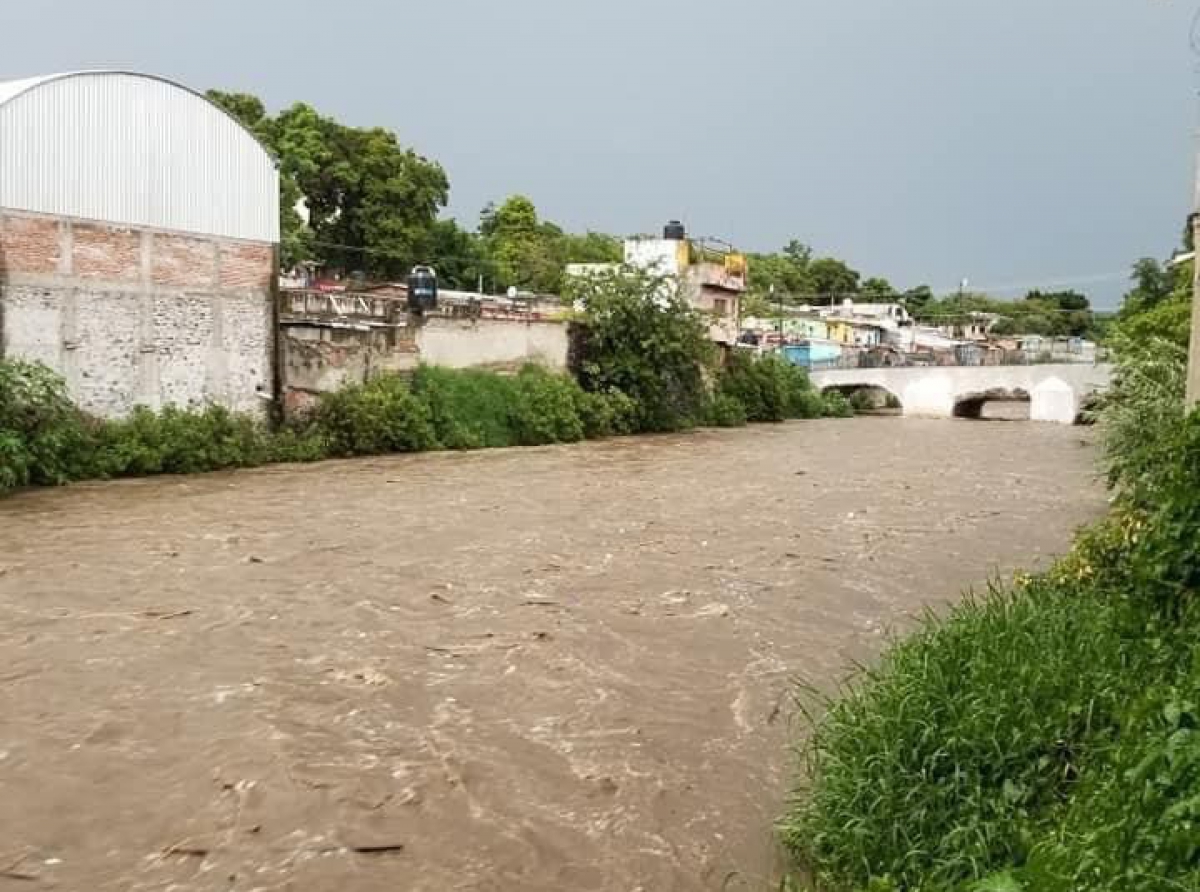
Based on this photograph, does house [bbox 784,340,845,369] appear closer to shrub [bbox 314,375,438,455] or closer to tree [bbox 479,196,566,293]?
tree [bbox 479,196,566,293]

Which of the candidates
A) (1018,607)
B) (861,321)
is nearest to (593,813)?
(1018,607)

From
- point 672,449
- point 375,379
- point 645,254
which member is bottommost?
point 672,449

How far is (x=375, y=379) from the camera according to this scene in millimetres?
19656

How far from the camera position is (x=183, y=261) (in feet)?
53.8

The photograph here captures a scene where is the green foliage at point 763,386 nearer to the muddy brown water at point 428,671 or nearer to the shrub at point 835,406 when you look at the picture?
the shrub at point 835,406

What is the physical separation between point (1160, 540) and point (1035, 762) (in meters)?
0.99

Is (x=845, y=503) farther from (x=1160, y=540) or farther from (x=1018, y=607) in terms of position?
(x=1160, y=540)

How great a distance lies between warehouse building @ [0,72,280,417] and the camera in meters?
14.4

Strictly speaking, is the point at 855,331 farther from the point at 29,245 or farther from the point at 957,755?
the point at 957,755

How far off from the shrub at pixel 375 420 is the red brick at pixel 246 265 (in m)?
2.40

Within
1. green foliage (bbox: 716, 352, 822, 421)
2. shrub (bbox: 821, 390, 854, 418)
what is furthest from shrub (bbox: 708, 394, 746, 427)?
shrub (bbox: 821, 390, 854, 418)

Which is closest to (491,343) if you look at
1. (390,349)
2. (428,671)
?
(390,349)

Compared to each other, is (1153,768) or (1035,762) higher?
(1153,768)

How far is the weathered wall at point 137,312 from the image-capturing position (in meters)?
14.4
